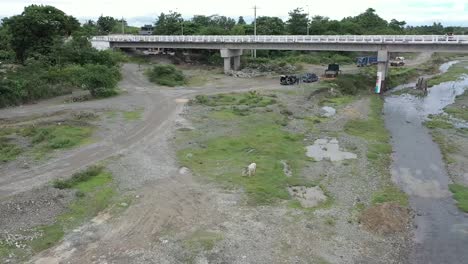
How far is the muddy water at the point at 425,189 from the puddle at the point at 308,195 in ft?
18.0

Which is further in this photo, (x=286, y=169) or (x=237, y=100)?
(x=237, y=100)

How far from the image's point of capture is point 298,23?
10325 cm

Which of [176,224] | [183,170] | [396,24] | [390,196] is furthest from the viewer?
[396,24]

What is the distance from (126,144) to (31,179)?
27.7 feet

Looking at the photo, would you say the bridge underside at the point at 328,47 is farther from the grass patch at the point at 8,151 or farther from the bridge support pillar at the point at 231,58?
the grass patch at the point at 8,151

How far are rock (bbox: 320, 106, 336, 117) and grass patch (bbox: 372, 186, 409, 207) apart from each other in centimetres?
2057

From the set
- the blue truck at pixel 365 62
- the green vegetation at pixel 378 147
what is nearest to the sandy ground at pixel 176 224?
the green vegetation at pixel 378 147

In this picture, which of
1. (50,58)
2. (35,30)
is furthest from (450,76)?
(35,30)

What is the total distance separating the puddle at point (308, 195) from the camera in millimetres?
24969

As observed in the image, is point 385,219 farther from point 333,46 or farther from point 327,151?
point 333,46

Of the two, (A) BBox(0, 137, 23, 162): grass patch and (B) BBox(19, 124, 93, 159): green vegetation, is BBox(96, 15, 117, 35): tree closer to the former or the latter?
(B) BBox(19, 124, 93, 159): green vegetation

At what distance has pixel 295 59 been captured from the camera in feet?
284

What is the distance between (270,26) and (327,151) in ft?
224

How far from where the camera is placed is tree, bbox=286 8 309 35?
103 metres
